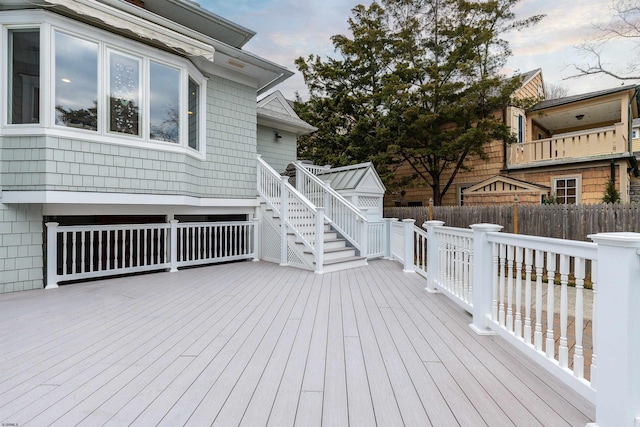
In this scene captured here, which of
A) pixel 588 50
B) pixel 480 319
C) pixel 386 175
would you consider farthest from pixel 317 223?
pixel 588 50

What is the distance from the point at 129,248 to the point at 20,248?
1799 mm

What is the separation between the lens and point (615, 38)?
10.5 m

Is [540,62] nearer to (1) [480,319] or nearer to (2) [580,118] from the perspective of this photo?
(2) [580,118]

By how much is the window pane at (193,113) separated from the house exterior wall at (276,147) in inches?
124

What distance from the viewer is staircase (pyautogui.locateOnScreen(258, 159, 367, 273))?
6.20 metres

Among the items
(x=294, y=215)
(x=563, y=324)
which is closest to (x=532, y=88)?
(x=294, y=215)

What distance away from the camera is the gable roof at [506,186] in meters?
9.66

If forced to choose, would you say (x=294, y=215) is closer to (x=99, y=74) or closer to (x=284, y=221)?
(x=284, y=221)

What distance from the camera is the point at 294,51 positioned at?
1326 cm

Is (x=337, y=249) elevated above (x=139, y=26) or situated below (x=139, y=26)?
below

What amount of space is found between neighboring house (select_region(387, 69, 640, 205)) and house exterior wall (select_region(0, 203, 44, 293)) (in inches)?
465

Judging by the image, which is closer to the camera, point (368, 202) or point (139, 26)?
point (139, 26)

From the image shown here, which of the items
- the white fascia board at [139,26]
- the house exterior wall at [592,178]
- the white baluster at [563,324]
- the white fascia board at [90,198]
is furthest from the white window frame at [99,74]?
the house exterior wall at [592,178]

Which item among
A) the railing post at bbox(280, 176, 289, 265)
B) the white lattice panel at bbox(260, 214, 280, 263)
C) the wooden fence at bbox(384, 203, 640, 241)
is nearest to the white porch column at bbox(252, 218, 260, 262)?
the white lattice panel at bbox(260, 214, 280, 263)
